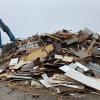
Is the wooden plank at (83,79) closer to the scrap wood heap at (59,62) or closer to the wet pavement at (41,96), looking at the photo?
the scrap wood heap at (59,62)

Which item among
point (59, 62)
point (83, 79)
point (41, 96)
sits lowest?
point (41, 96)

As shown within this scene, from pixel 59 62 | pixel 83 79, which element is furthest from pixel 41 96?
pixel 59 62

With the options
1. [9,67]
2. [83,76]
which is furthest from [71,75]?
[9,67]

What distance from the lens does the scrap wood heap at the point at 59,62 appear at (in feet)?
43.3

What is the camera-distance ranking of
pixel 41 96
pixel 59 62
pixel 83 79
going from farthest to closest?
pixel 59 62
pixel 83 79
pixel 41 96

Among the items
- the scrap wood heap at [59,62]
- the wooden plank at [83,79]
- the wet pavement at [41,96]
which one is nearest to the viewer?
the wet pavement at [41,96]

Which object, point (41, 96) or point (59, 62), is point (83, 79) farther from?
point (59, 62)

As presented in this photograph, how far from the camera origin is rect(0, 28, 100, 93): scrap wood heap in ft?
43.3

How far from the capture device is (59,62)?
15234 mm

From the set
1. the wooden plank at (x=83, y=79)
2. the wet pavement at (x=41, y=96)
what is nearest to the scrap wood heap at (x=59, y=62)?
the wooden plank at (x=83, y=79)

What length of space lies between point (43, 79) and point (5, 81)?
174cm

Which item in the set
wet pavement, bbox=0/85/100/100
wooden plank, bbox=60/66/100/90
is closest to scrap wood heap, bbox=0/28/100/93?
wooden plank, bbox=60/66/100/90

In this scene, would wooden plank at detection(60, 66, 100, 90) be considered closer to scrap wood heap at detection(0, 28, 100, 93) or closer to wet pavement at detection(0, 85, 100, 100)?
scrap wood heap at detection(0, 28, 100, 93)

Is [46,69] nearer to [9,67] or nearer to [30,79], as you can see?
[30,79]
